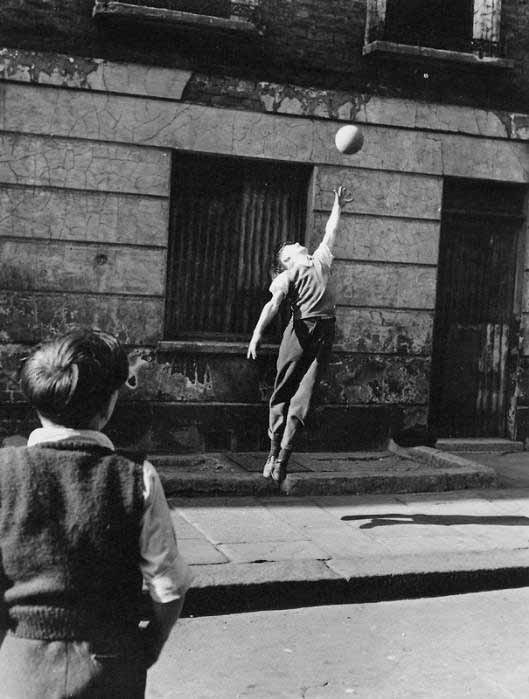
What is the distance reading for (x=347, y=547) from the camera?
6004 mm

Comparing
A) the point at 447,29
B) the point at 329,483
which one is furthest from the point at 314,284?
the point at 447,29

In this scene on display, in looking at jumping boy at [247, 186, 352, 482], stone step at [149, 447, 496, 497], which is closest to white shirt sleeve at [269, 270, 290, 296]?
jumping boy at [247, 186, 352, 482]

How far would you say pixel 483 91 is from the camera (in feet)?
32.7

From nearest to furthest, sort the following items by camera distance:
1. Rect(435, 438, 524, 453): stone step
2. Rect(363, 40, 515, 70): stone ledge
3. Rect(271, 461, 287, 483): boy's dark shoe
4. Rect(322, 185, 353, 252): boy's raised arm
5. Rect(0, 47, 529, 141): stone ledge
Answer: Rect(271, 461, 287, 483): boy's dark shoe, Rect(322, 185, 353, 252): boy's raised arm, Rect(0, 47, 529, 141): stone ledge, Rect(363, 40, 515, 70): stone ledge, Rect(435, 438, 524, 453): stone step

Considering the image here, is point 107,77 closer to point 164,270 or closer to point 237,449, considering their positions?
point 164,270

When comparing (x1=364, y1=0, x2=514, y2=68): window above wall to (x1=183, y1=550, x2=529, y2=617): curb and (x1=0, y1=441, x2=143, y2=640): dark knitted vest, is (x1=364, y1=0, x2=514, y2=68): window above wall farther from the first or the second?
(x1=0, y1=441, x2=143, y2=640): dark knitted vest

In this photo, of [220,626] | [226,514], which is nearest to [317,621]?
[220,626]

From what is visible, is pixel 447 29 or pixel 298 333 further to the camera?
pixel 447 29

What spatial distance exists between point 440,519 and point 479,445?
10.8ft

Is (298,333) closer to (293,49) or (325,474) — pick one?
(325,474)

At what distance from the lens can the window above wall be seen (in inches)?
379

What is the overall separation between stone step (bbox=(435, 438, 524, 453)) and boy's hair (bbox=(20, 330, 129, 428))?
8.05m

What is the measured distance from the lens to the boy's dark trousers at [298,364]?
292 inches

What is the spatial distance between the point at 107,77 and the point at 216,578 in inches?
202
